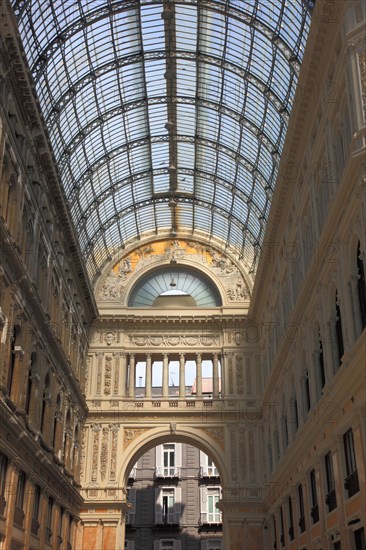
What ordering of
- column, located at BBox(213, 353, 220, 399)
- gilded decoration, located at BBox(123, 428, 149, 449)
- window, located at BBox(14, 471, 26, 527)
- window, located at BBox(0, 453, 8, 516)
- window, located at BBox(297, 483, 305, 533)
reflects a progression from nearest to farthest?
window, located at BBox(0, 453, 8, 516)
window, located at BBox(14, 471, 26, 527)
window, located at BBox(297, 483, 305, 533)
gilded decoration, located at BBox(123, 428, 149, 449)
column, located at BBox(213, 353, 220, 399)

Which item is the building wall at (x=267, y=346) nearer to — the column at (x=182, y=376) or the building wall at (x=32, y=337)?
the building wall at (x=32, y=337)

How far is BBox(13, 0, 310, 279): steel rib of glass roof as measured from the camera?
32.6m

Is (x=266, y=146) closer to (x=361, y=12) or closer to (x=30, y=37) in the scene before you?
(x=30, y=37)

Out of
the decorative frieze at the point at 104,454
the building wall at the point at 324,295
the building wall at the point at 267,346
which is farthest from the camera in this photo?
the decorative frieze at the point at 104,454

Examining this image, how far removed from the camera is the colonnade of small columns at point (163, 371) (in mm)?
45781

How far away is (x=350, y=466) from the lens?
843 inches

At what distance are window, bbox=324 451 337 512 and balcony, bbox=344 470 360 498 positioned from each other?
83.4 inches

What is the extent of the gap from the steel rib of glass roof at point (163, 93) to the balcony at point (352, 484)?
60.8 ft

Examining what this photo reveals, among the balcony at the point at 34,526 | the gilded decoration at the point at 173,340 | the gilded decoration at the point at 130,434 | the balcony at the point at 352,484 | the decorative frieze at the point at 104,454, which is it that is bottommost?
the balcony at the point at 352,484

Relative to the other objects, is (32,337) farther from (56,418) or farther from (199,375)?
(199,375)

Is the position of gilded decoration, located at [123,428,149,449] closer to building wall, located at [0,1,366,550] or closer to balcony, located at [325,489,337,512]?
building wall, located at [0,1,366,550]

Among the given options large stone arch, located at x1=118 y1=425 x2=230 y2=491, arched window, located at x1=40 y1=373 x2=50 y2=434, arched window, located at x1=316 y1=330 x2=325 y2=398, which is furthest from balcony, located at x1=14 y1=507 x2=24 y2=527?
large stone arch, located at x1=118 y1=425 x2=230 y2=491

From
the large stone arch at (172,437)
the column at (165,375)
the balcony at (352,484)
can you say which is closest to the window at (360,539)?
the balcony at (352,484)

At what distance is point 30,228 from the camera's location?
29578mm
